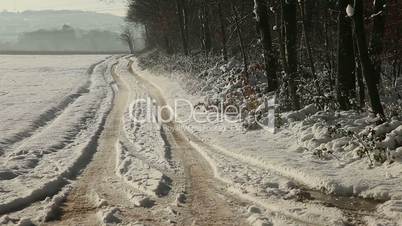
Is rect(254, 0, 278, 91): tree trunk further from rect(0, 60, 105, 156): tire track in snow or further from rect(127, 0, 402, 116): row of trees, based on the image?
rect(0, 60, 105, 156): tire track in snow

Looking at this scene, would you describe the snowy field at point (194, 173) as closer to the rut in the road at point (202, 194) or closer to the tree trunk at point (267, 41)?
the rut in the road at point (202, 194)

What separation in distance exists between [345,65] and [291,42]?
7.34ft

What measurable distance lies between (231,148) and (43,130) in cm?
649

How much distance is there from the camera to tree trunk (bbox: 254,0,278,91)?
15.8m

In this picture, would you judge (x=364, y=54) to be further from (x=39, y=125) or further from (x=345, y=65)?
(x=39, y=125)

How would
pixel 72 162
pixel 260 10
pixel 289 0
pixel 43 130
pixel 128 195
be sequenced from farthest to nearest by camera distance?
pixel 260 10
pixel 43 130
pixel 289 0
pixel 72 162
pixel 128 195

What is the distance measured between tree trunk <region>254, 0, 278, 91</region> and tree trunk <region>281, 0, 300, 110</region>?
2.23m

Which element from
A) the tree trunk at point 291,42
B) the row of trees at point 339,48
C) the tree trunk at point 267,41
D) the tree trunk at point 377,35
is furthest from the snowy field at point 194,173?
the tree trunk at point 267,41

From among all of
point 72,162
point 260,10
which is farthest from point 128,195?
point 260,10

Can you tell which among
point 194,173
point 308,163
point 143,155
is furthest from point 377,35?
point 143,155

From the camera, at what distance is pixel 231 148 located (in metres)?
10.6

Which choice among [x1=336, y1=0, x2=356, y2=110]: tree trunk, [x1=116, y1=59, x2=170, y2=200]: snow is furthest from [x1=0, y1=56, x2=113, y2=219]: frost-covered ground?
[x1=336, y1=0, x2=356, y2=110]: tree trunk

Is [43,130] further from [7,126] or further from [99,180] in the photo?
[99,180]

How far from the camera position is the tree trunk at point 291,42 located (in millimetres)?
13305
